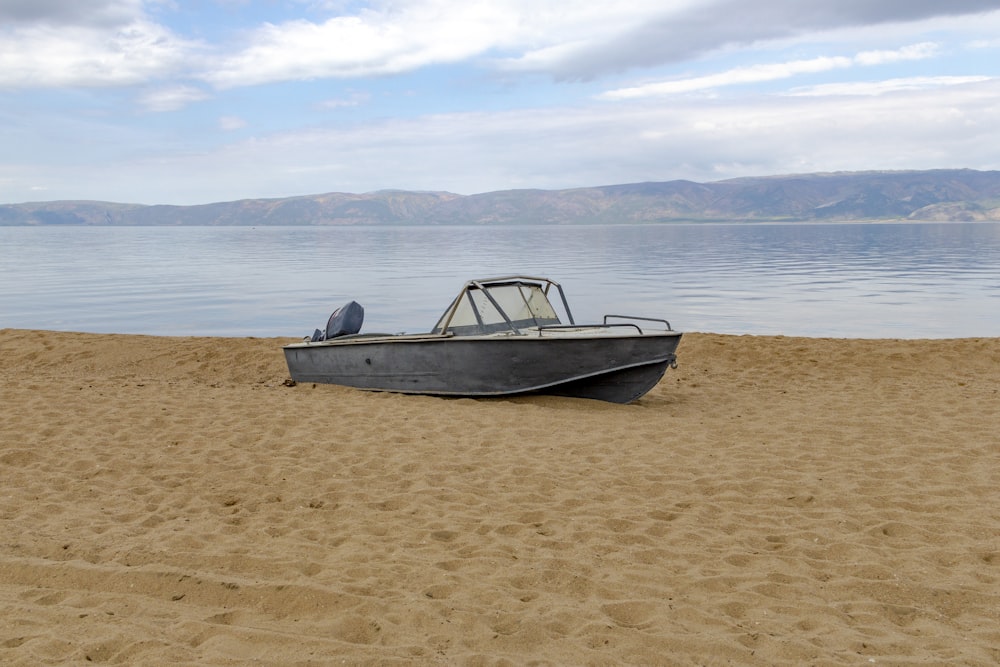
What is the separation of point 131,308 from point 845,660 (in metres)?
28.0

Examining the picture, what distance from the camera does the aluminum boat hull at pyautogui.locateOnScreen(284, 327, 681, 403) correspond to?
10023 millimetres

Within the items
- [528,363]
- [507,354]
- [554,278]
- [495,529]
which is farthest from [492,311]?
[554,278]

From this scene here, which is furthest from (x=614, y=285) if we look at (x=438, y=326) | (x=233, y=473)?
(x=233, y=473)

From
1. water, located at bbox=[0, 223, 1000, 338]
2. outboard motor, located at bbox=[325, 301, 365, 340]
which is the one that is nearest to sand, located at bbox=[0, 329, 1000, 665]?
outboard motor, located at bbox=[325, 301, 365, 340]

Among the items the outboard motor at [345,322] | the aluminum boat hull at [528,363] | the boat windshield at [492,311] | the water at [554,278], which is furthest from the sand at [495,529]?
the water at [554,278]

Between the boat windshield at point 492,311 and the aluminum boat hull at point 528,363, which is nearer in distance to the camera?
the aluminum boat hull at point 528,363

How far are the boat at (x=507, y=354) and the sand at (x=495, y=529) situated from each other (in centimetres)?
35

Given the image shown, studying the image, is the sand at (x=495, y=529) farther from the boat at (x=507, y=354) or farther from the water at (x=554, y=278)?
the water at (x=554, y=278)

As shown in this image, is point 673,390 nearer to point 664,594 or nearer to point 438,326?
point 438,326

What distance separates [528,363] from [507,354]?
29cm

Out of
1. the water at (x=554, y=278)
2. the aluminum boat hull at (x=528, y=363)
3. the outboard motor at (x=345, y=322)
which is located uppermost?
the outboard motor at (x=345, y=322)

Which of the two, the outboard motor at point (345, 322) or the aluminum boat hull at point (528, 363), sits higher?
the outboard motor at point (345, 322)

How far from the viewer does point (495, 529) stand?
5.74 meters

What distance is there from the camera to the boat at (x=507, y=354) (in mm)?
10062
